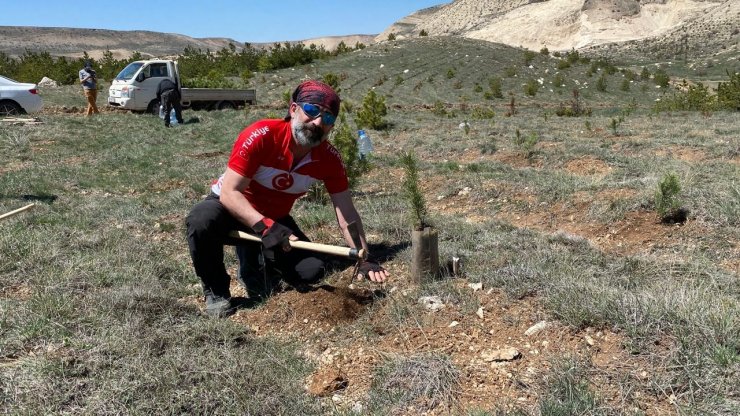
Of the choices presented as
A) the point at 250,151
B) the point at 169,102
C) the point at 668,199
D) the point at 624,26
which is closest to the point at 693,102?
the point at 668,199

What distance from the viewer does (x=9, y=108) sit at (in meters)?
12.8

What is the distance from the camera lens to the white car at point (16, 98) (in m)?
12.6

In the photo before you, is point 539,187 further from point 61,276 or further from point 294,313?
point 61,276

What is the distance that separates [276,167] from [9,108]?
1270 centimetres

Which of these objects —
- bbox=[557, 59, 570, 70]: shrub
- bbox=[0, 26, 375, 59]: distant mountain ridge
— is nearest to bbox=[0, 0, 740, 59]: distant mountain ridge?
bbox=[0, 26, 375, 59]: distant mountain ridge

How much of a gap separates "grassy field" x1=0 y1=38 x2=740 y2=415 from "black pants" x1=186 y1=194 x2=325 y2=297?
0.73ft

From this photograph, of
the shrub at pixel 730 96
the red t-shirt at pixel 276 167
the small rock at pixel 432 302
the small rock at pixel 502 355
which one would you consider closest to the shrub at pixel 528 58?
the shrub at pixel 730 96

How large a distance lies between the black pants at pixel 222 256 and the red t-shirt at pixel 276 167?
19 cm

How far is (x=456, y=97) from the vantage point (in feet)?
75.5

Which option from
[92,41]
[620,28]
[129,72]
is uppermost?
[92,41]

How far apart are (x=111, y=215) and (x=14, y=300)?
2265 millimetres

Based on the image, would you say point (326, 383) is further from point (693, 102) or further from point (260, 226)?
point (693, 102)

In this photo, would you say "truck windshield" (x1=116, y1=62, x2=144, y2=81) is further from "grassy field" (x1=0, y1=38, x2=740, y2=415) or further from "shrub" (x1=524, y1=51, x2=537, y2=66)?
"shrub" (x1=524, y1=51, x2=537, y2=66)

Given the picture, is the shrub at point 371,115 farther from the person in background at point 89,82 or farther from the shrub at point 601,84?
the shrub at point 601,84
